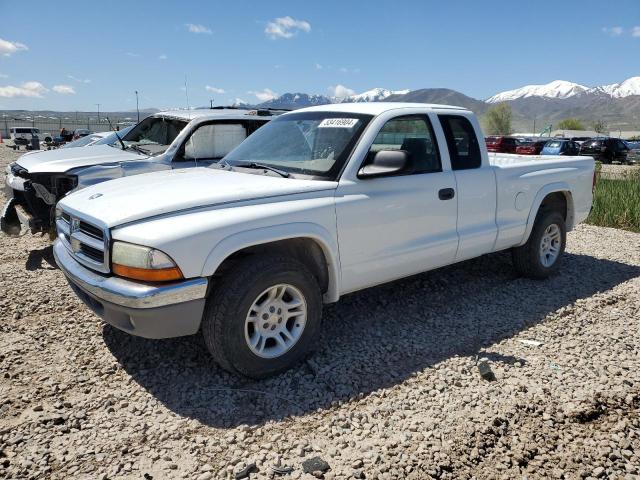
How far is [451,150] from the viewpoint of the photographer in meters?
4.59

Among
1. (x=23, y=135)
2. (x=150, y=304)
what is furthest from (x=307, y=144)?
(x=23, y=135)

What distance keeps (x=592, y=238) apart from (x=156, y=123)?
696 centimetres

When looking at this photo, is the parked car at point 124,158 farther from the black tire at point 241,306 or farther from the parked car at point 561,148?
the parked car at point 561,148

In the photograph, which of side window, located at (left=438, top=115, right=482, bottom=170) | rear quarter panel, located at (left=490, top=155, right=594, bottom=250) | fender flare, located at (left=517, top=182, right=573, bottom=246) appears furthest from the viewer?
fender flare, located at (left=517, top=182, right=573, bottom=246)

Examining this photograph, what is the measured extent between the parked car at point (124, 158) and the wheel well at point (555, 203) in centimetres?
381

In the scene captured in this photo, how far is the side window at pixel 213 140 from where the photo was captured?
Result: 6621 mm

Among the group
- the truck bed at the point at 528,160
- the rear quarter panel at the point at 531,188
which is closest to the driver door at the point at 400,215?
the rear quarter panel at the point at 531,188

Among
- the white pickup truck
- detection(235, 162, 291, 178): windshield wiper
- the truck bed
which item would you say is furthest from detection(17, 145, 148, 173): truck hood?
the truck bed

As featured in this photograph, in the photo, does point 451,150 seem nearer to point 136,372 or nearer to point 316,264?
point 316,264

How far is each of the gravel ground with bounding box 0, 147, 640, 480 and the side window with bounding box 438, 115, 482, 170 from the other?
1.38 m

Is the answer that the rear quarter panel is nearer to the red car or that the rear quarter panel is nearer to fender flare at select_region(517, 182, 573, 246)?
fender flare at select_region(517, 182, 573, 246)

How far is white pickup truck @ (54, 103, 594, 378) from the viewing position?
121 inches

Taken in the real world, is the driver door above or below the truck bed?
below

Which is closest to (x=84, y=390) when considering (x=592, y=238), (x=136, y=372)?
(x=136, y=372)
